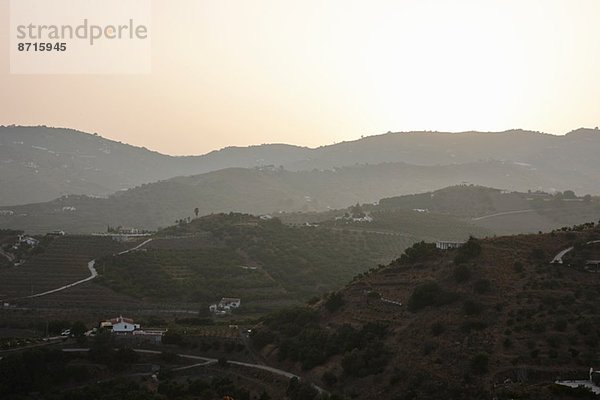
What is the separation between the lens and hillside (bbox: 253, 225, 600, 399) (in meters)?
33.7

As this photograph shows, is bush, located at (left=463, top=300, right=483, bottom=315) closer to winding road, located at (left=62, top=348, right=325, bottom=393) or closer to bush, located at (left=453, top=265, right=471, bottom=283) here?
bush, located at (left=453, top=265, right=471, bottom=283)

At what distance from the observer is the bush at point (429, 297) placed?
41.6m

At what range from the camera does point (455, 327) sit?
38.5 m

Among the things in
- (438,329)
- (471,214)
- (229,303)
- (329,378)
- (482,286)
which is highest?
(471,214)

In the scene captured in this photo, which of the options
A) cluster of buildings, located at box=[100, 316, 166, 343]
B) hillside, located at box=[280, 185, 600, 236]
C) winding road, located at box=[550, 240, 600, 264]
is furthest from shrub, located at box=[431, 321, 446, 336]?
hillside, located at box=[280, 185, 600, 236]

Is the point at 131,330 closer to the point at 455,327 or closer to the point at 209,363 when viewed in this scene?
the point at 209,363

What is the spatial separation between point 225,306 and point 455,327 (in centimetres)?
2944

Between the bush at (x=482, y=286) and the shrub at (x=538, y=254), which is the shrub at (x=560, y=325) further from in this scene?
the shrub at (x=538, y=254)

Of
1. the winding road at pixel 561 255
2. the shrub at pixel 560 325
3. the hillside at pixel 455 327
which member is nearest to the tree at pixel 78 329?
the hillside at pixel 455 327

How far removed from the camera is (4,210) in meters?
162

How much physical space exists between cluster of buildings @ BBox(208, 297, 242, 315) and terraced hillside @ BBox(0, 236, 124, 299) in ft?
45.9

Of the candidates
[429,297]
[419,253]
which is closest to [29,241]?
[419,253]

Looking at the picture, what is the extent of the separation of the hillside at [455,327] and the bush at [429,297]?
0.18ft

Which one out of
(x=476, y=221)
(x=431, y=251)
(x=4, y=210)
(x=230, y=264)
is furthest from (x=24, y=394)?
(x=4, y=210)
